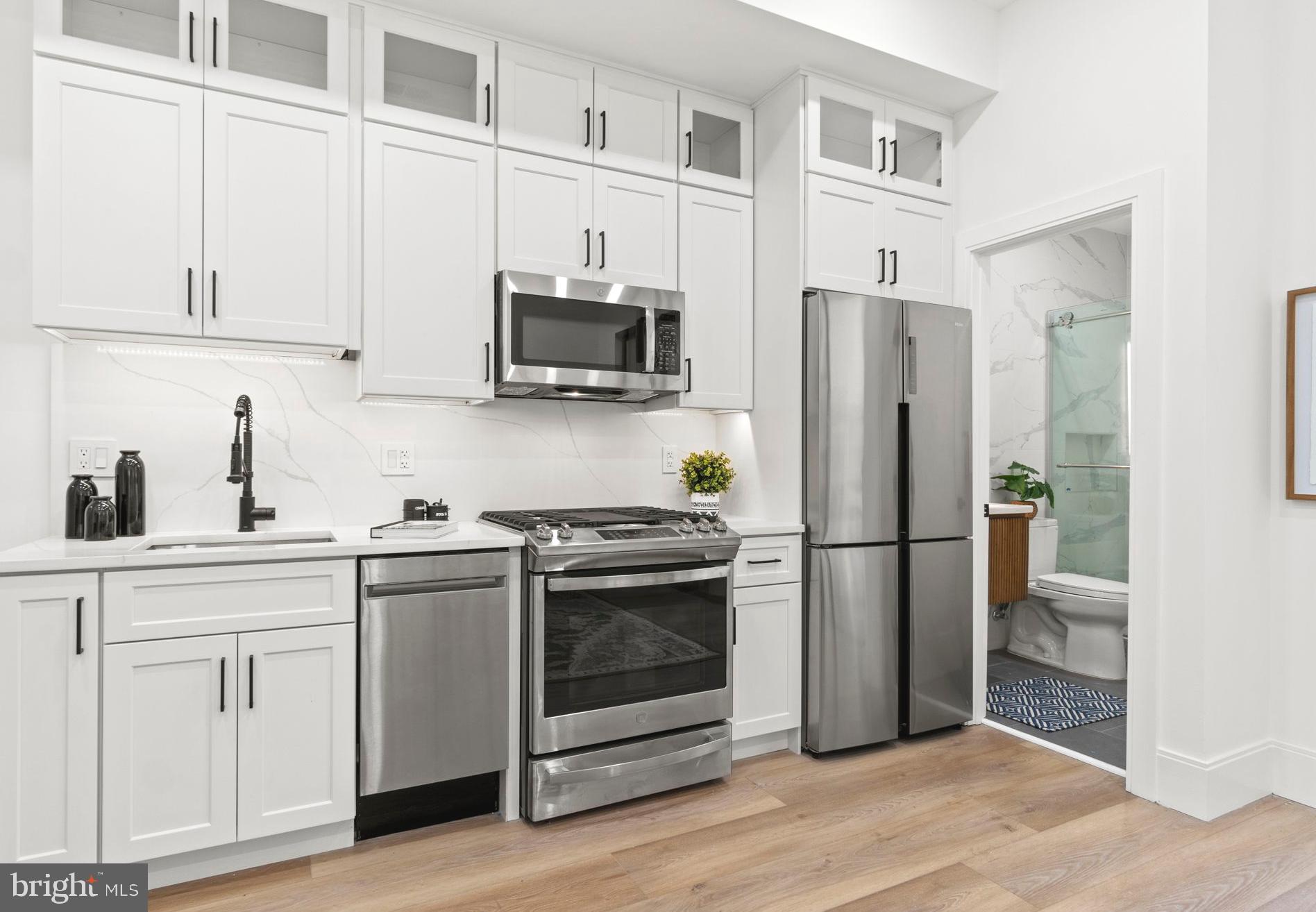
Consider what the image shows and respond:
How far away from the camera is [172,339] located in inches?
93.4

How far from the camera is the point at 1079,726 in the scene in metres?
3.35

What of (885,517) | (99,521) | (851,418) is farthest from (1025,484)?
(99,521)

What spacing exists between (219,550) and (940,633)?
9.12ft

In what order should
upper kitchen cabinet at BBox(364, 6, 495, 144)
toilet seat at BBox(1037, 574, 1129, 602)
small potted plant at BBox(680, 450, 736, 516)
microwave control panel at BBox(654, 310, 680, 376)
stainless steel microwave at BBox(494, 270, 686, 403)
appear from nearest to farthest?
1. upper kitchen cabinet at BBox(364, 6, 495, 144)
2. stainless steel microwave at BBox(494, 270, 686, 403)
3. microwave control panel at BBox(654, 310, 680, 376)
4. small potted plant at BBox(680, 450, 736, 516)
5. toilet seat at BBox(1037, 574, 1129, 602)

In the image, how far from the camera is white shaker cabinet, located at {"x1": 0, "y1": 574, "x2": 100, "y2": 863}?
1903 mm

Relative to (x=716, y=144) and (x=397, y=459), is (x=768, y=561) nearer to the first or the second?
(x=397, y=459)

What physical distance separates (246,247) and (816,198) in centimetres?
216

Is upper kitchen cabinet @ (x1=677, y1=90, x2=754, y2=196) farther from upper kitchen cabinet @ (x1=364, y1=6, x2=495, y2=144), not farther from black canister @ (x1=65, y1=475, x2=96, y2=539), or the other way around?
black canister @ (x1=65, y1=475, x2=96, y2=539)

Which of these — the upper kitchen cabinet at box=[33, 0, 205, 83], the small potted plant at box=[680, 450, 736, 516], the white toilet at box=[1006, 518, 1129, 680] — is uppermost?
the upper kitchen cabinet at box=[33, 0, 205, 83]

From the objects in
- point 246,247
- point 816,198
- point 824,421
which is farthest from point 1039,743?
point 246,247

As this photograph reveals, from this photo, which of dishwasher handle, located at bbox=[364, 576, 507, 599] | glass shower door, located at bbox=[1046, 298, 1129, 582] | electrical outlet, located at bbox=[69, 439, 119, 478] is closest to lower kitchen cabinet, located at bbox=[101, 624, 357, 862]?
dishwasher handle, located at bbox=[364, 576, 507, 599]

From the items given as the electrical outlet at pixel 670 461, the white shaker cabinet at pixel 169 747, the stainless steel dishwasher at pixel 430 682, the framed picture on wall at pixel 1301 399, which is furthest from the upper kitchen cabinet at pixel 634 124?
the framed picture on wall at pixel 1301 399

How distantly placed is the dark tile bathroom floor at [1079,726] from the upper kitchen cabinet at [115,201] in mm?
3632

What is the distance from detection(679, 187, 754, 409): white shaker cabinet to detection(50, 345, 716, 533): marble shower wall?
350 millimetres
